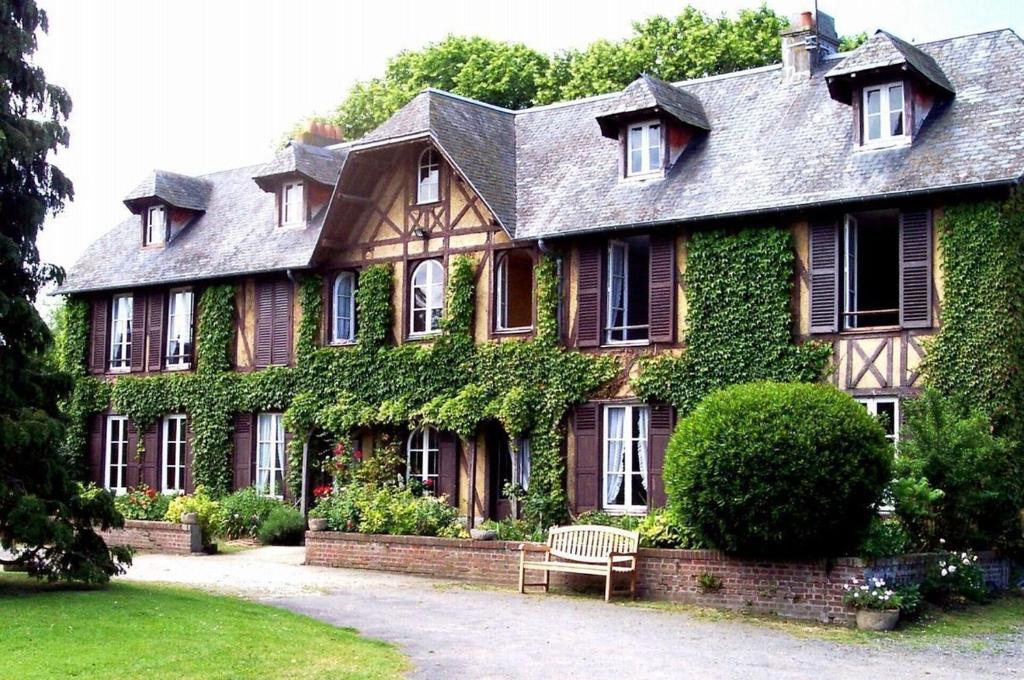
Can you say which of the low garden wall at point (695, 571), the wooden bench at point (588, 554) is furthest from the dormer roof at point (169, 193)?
the wooden bench at point (588, 554)

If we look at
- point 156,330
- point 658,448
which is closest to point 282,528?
point 156,330

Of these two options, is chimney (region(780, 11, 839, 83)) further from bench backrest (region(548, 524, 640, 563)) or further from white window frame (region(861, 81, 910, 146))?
bench backrest (region(548, 524, 640, 563))

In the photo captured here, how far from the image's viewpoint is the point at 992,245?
63.9ft

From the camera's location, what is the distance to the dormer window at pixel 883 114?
2136cm

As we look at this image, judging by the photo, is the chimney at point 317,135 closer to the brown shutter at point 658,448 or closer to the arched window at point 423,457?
the arched window at point 423,457

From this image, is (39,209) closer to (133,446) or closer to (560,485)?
(560,485)

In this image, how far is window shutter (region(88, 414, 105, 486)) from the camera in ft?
106

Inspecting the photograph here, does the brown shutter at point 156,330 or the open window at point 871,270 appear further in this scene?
the brown shutter at point 156,330

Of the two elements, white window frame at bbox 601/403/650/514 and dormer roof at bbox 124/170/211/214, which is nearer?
white window frame at bbox 601/403/650/514

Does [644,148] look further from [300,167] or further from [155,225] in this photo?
[155,225]

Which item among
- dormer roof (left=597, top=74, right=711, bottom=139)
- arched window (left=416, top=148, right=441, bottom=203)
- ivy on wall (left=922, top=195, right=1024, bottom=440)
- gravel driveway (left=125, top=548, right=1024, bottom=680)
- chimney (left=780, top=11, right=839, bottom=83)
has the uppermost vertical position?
chimney (left=780, top=11, right=839, bottom=83)

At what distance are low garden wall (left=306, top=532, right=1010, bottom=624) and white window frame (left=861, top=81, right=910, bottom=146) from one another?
6.80 metres

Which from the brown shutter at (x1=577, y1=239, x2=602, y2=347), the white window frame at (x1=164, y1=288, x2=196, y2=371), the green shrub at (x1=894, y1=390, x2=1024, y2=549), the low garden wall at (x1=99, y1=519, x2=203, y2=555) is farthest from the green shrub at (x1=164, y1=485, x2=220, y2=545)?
the green shrub at (x1=894, y1=390, x2=1024, y2=549)

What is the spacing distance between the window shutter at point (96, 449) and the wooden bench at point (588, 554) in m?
16.3
